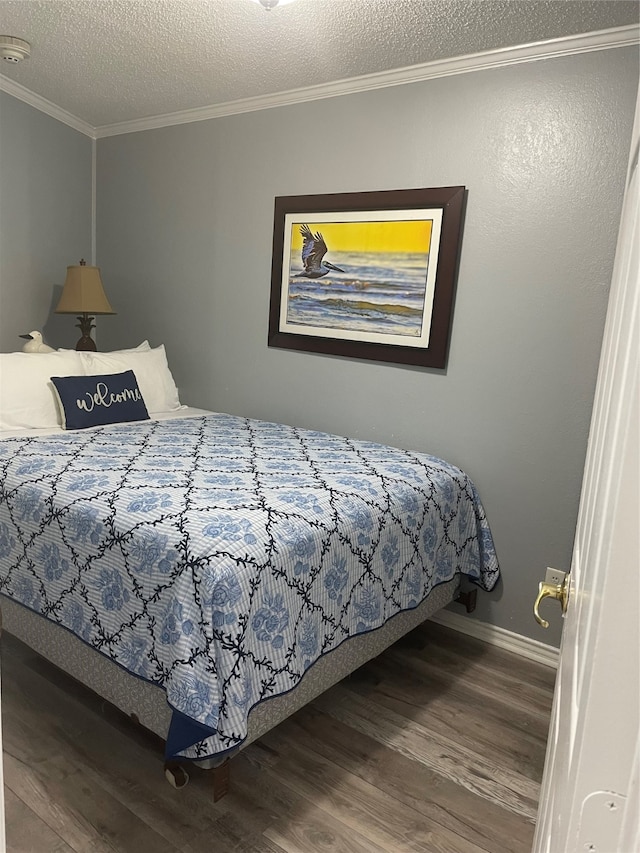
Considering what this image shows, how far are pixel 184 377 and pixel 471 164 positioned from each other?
6.54ft

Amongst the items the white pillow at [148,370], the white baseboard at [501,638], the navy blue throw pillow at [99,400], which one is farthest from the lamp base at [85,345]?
the white baseboard at [501,638]

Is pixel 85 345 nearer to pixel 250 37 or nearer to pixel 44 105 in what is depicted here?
pixel 44 105

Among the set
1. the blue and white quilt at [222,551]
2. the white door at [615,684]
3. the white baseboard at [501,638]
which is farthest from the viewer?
the white baseboard at [501,638]

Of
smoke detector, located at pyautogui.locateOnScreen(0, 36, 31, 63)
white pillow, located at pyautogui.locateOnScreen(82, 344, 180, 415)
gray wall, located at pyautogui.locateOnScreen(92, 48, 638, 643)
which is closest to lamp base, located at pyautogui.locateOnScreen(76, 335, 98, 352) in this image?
white pillow, located at pyautogui.locateOnScreen(82, 344, 180, 415)

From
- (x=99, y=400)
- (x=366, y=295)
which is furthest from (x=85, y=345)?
(x=366, y=295)

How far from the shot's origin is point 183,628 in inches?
60.9

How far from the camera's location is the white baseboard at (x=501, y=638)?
8.38ft

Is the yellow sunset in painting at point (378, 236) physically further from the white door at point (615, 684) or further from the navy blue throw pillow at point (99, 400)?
the white door at point (615, 684)

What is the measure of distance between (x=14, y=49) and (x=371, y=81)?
161 cm

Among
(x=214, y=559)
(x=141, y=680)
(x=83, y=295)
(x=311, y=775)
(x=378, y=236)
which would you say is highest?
(x=378, y=236)

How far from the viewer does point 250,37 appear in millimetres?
2533

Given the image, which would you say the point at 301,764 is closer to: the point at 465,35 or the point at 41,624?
the point at 41,624

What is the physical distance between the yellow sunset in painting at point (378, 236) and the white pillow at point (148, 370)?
1.08m

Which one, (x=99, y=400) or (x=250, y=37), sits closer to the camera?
(x=250, y=37)
